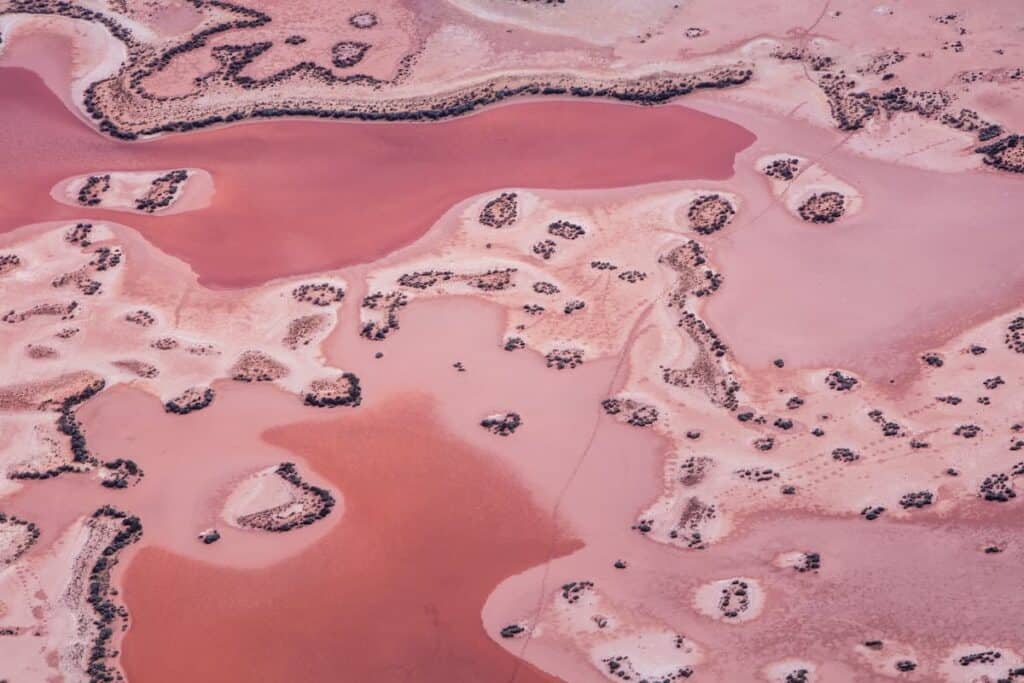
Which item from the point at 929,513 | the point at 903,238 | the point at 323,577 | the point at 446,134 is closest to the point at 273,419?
the point at 323,577

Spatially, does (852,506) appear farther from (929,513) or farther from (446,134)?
(446,134)

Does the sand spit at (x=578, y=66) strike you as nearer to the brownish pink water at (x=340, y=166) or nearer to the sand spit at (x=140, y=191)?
the brownish pink water at (x=340, y=166)

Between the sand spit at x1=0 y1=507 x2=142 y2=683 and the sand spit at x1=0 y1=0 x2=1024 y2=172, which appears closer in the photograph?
the sand spit at x1=0 y1=507 x2=142 y2=683

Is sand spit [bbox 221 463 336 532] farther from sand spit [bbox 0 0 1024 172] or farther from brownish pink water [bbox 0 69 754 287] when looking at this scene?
sand spit [bbox 0 0 1024 172]

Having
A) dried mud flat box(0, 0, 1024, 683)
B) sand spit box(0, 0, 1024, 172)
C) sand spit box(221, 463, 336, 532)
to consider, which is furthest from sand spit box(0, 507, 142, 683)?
sand spit box(0, 0, 1024, 172)

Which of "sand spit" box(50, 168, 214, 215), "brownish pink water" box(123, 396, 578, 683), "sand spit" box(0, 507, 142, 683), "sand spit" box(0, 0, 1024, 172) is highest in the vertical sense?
"sand spit" box(0, 0, 1024, 172)

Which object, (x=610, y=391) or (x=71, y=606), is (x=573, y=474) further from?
(x=71, y=606)
